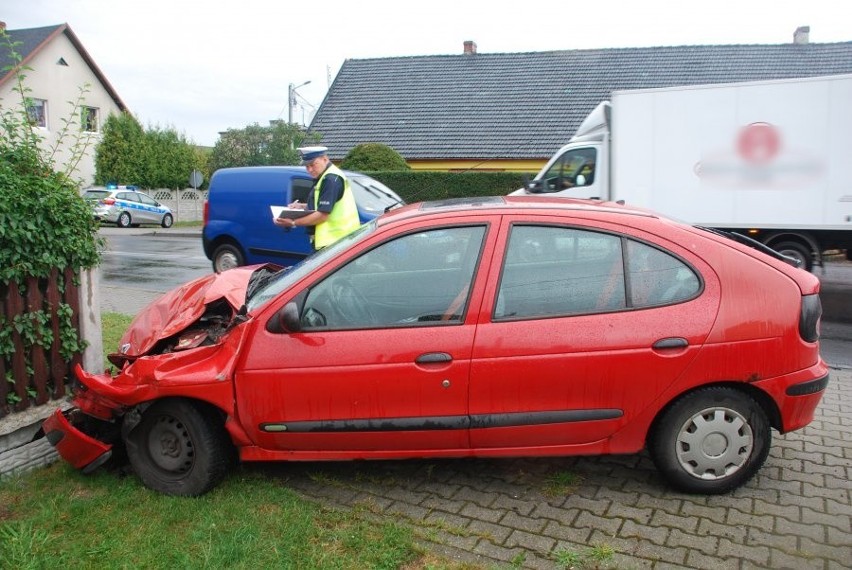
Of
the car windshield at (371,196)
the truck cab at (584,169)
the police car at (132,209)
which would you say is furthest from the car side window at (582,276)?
the police car at (132,209)

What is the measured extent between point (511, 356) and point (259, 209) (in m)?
7.82

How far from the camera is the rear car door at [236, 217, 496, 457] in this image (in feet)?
11.5

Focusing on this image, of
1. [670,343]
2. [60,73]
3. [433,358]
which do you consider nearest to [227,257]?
[433,358]

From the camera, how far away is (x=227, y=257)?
10977 mm

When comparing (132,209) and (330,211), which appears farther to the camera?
(132,209)

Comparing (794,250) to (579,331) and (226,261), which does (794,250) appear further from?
(226,261)

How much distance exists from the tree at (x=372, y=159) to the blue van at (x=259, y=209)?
33.6 feet

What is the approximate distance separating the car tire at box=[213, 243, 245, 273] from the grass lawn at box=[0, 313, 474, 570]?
23.3ft

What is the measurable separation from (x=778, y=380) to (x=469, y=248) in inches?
66.1

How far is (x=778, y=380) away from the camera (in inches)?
138

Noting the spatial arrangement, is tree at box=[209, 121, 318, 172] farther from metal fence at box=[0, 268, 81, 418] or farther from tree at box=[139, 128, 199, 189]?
metal fence at box=[0, 268, 81, 418]

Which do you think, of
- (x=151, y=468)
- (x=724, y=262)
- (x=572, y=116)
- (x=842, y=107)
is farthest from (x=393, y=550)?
(x=572, y=116)

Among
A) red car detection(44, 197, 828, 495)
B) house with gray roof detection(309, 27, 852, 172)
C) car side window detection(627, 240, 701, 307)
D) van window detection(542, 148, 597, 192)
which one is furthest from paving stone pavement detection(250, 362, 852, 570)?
house with gray roof detection(309, 27, 852, 172)

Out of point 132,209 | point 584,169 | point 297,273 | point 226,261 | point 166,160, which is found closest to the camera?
point 297,273
